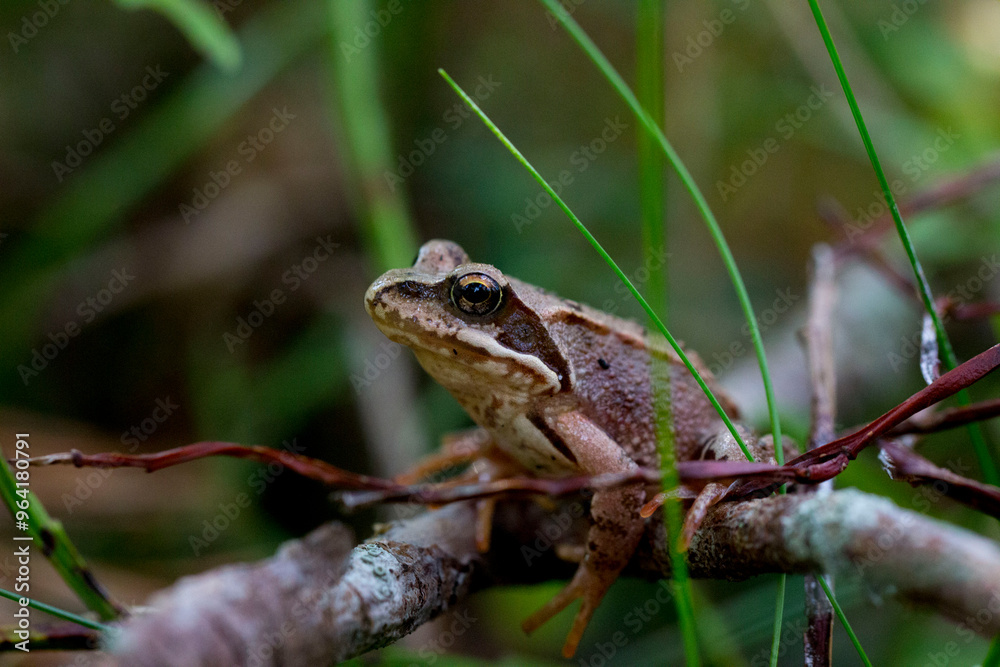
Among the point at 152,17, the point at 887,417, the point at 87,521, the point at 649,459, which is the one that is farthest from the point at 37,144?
the point at 887,417

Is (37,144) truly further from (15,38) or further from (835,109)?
(835,109)

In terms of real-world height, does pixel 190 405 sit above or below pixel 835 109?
above
